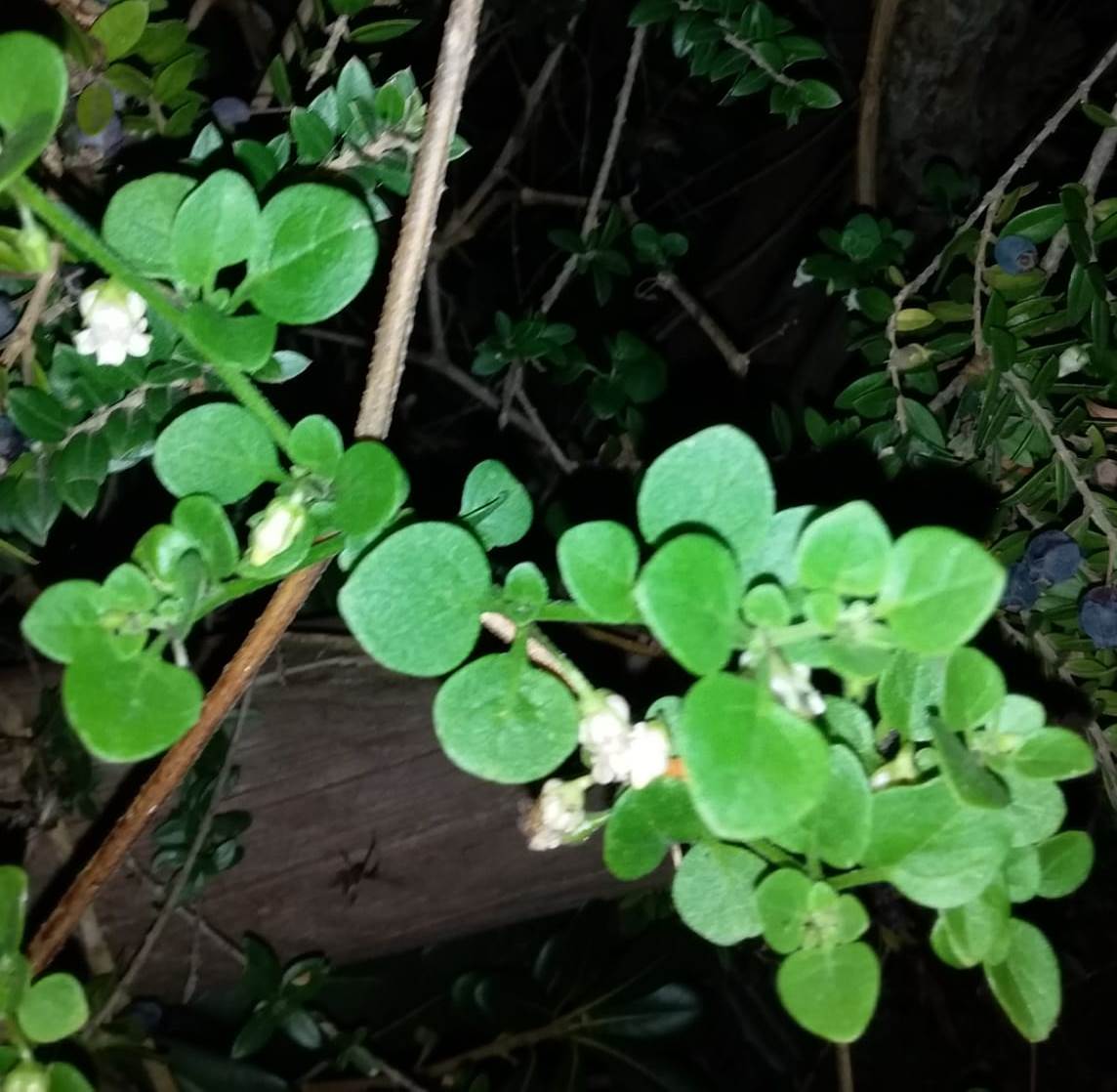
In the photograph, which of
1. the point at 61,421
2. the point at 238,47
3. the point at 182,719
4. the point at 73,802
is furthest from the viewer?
the point at 238,47

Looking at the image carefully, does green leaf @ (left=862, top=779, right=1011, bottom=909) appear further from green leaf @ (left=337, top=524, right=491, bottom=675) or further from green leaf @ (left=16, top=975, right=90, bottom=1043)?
green leaf @ (left=16, top=975, right=90, bottom=1043)

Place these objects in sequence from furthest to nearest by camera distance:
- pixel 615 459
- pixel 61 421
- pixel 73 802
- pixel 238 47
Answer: pixel 238 47, pixel 615 459, pixel 73 802, pixel 61 421

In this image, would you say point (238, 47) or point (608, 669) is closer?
point (608, 669)

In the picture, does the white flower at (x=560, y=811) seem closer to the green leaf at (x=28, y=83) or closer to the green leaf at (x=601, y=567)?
the green leaf at (x=601, y=567)

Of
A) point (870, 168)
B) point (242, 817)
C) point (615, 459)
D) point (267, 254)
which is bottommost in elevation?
point (242, 817)

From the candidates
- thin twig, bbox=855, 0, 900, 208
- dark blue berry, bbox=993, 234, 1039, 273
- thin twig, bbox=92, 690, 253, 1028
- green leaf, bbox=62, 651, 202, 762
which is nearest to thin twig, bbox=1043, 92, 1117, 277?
dark blue berry, bbox=993, 234, 1039, 273

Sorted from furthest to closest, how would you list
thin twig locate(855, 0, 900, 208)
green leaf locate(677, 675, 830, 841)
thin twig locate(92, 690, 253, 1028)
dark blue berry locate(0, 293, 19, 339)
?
thin twig locate(855, 0, 900, 208), thin twig locate(92, 690, 253, 1028), dark blue berry locate(0, 293, 19, 339), green leaf locate(677, 675, 830, 841)

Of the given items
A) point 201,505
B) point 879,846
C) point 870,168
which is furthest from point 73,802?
point 870,168

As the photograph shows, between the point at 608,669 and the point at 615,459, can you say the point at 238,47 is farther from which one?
the point at 608,669

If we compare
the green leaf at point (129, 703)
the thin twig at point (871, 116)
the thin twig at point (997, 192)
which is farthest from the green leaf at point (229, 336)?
the thin twig at point (871, 116)
